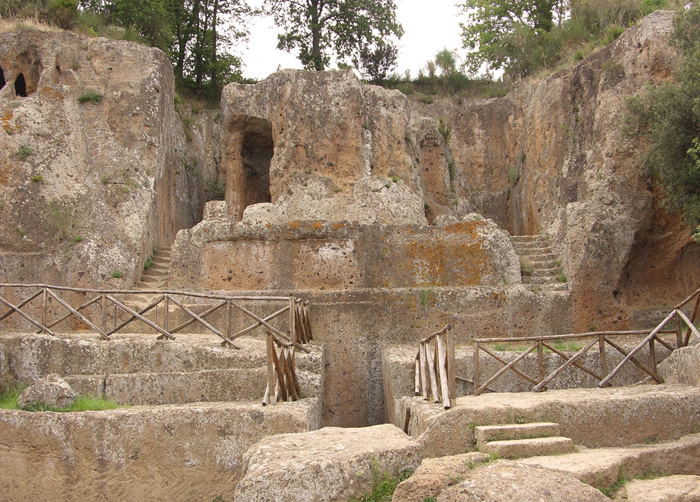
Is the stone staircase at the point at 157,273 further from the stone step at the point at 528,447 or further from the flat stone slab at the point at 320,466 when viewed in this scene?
the stone step at the point at 528,447

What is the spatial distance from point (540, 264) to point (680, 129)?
3.22m

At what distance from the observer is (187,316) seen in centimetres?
995

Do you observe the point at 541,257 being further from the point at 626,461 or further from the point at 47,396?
the point at 47,396

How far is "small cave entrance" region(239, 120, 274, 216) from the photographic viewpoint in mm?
15172

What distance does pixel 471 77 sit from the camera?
22.2 metres

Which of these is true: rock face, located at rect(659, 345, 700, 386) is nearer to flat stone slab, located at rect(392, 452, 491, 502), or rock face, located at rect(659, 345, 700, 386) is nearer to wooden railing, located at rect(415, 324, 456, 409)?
wooden railing, located at rect(415, 324, 456, 409)

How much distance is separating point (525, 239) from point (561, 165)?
7.23ft

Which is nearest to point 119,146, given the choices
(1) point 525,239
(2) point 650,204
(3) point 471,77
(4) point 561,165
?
(1) point 525,239

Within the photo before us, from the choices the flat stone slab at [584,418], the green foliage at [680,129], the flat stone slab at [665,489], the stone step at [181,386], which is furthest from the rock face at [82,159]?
the green foliage at [680,129]

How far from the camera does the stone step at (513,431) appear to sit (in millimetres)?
5531

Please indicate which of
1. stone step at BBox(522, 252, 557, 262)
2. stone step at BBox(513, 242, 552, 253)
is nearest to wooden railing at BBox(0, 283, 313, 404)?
stone step at BBox(522, 252, 557, 262)

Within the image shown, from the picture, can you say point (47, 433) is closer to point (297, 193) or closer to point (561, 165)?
point (297, 193)

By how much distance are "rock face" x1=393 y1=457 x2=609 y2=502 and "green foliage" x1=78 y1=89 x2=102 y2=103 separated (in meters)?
11.3

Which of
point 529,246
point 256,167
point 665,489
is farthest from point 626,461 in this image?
point 256,167
